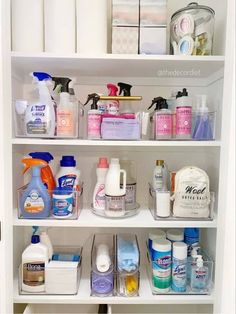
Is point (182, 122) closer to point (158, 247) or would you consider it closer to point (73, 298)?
point (158, 247)

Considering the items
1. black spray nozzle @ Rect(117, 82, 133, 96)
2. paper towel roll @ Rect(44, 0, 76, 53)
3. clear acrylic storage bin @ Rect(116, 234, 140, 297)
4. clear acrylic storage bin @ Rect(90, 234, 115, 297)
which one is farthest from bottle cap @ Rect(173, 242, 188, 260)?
paper towel roll @ Rect(44, 0, 76, 53)

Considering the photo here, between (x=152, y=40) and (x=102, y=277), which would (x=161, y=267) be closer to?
(x=102, y=277)

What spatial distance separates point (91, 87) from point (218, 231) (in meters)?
0.79

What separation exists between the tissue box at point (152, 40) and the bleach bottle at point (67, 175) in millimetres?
507

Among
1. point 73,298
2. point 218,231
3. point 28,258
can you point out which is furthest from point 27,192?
point 218,231

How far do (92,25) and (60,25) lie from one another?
0.12 meters

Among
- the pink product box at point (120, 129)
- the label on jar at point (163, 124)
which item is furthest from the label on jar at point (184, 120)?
the pink product box at point (120, 129)

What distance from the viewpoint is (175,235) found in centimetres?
121

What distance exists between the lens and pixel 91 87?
51.3 inches

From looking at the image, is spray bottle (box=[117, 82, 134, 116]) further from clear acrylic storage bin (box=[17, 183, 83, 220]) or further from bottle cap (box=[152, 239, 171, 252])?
bottle cap (box=[152, 239, 171, 252])

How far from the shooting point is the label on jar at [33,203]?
1.08 metres

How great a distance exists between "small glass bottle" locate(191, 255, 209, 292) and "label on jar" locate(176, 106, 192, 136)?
0.48 m

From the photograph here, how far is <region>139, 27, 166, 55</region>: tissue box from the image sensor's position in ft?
3.56

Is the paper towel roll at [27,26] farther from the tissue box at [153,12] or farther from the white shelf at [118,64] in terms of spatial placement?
Result: the tissue box at [153,12]
